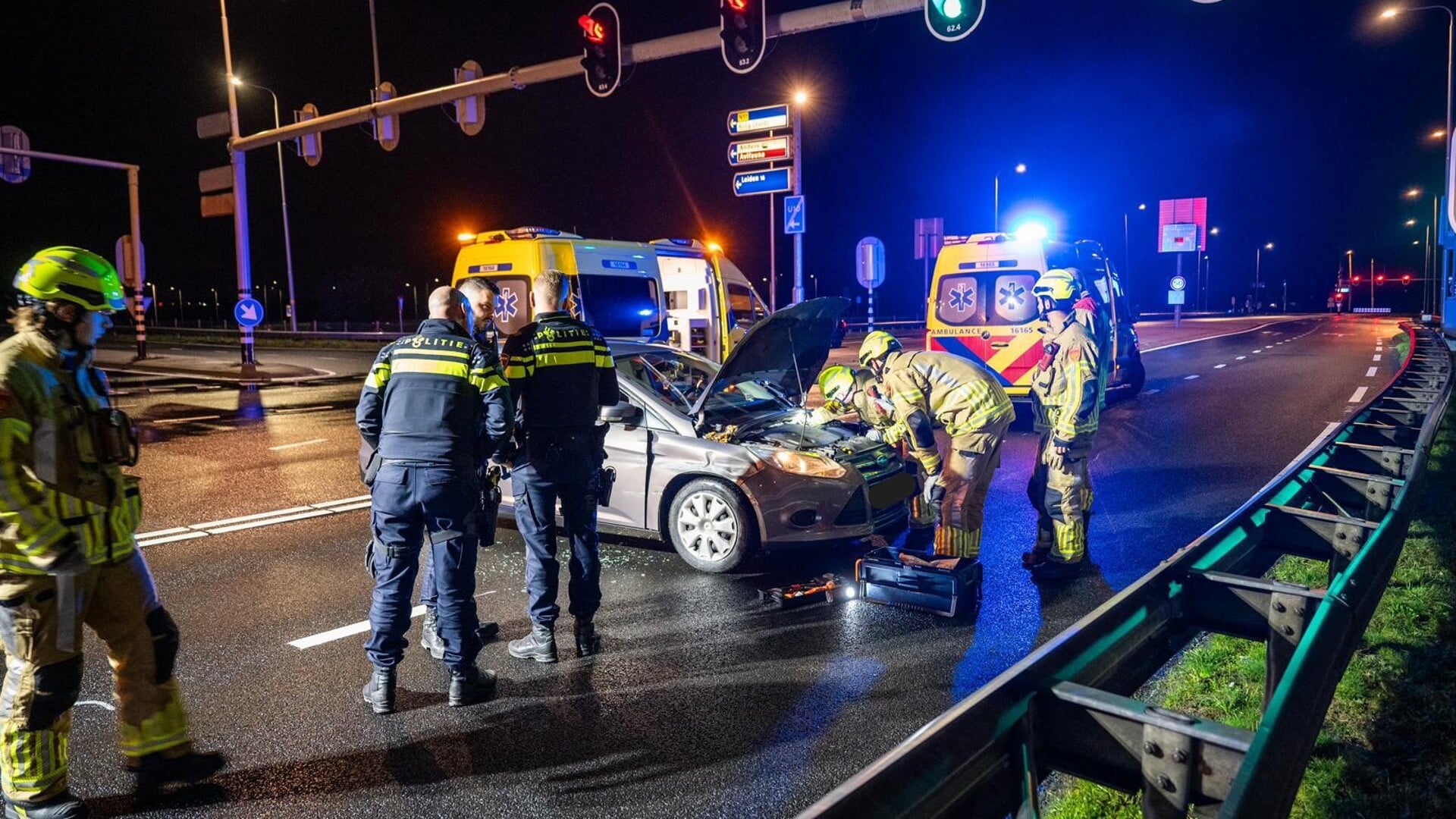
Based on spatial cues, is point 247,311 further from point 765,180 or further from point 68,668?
point 68,668

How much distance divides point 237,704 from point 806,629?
2739 mm

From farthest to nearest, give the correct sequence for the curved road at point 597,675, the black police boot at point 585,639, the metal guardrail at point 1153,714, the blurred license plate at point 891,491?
1. the blurred license plate at point 891,491
2. the black police boot at point 585,639
3. the curved road at point 597,675
4. the metal guardrail at point 1153,714

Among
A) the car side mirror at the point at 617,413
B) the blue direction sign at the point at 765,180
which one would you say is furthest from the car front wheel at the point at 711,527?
the blue direction sign at the point at 765,180

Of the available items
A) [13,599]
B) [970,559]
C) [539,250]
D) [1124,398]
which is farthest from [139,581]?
[1124,398]

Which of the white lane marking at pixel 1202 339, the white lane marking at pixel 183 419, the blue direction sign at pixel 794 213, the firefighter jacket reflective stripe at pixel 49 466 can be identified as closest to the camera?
the firefighter jacket reflective stripe at pixel 49 466

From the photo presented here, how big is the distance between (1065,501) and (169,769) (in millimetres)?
4839

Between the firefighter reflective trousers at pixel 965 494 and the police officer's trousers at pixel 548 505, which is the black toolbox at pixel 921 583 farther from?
the police officer's trousers at pixel 548 505

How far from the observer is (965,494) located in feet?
18.8

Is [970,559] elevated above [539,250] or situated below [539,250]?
below

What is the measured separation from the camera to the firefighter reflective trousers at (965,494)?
575cm

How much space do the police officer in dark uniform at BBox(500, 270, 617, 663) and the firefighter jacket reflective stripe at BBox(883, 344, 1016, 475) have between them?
2064 millimetres

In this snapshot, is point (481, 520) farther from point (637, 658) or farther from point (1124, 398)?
point (1124, 398)

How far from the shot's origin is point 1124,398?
50.3ft

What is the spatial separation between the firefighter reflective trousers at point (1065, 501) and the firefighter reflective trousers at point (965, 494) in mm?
414
